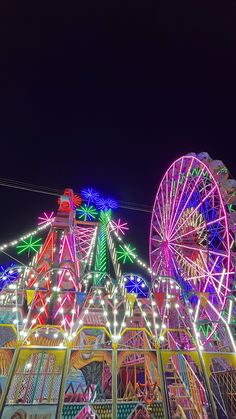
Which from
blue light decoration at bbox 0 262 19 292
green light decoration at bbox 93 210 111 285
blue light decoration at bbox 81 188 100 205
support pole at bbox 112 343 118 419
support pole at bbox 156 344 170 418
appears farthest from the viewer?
blue light decoration at bbox 81 188 100 205

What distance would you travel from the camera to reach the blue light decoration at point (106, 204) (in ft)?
73.1

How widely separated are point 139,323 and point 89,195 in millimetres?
12303

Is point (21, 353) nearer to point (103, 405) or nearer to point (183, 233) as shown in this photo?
point (103, 405)

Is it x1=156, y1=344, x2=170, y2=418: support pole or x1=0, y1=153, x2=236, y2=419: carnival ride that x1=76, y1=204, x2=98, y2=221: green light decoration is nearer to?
x1=0, y1=153, x2=236, y2=419: carnival ride

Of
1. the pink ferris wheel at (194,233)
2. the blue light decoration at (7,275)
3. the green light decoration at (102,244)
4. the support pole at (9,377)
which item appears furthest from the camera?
the green light decoration at (102,244)

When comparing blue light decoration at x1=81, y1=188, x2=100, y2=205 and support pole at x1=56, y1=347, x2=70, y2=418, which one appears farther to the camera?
blue light decoration at x1=81, y1=188, x2=100, y2=205

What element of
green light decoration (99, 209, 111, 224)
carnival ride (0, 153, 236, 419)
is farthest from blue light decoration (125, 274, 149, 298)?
green light decoration (99, 209, 111, 224)

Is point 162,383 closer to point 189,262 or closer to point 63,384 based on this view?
point 63,384

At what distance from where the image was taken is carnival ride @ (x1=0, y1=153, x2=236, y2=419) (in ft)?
18.3

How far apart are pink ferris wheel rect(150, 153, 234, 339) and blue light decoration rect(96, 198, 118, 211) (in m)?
5.11

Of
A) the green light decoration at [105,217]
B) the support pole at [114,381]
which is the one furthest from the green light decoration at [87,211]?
the support pole at [114,381]

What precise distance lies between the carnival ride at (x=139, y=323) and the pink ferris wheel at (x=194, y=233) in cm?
6

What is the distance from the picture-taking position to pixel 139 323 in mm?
19203

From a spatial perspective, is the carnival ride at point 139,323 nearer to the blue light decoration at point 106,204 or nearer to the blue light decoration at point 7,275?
the blue light decoration at point 7,275
